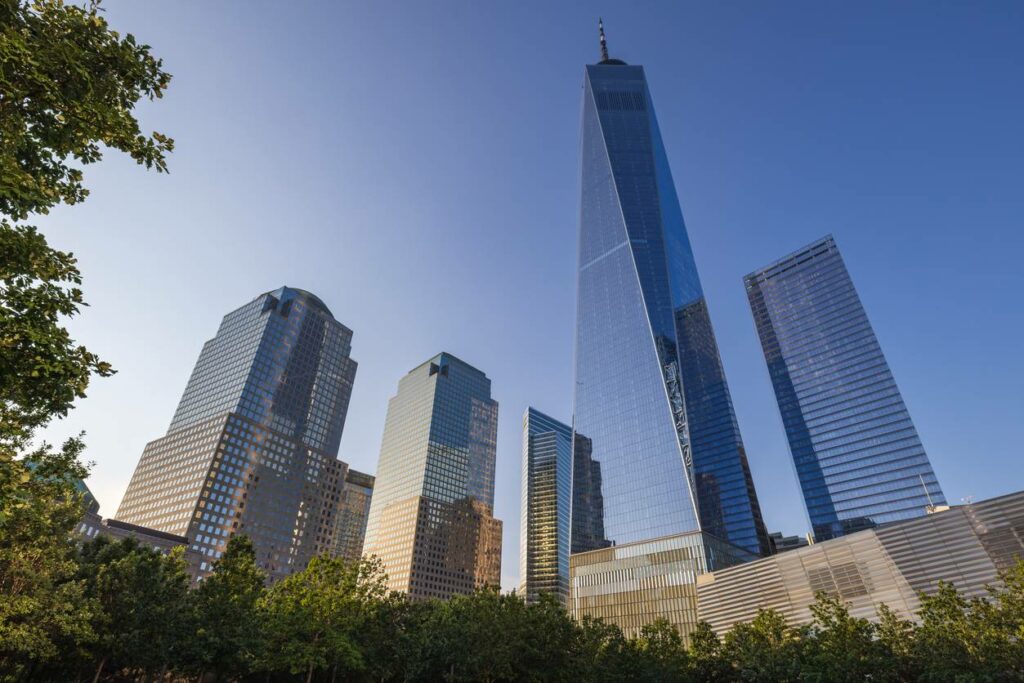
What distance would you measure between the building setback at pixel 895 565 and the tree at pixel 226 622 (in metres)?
52.1

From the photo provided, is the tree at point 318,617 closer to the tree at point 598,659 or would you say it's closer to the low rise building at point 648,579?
the tree at point 598,659

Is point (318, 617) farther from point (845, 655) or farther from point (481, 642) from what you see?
point (845, 655)

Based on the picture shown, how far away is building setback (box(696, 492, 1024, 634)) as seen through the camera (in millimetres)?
62562

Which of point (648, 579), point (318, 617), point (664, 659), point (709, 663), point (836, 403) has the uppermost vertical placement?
point (836, 403)

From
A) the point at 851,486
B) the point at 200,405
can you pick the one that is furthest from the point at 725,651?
the point at 200,405

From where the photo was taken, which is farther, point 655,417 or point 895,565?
point 655,417

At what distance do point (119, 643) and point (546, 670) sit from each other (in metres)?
33.2

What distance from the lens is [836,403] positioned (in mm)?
161250

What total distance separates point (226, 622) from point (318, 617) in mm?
6926

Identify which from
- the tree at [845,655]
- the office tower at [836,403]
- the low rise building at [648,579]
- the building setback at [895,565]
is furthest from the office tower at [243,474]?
the office tower at [836,403]

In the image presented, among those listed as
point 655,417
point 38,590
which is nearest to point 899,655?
point 38,590

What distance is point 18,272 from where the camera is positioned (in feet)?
34.9

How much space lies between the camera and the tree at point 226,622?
3800 centimetres

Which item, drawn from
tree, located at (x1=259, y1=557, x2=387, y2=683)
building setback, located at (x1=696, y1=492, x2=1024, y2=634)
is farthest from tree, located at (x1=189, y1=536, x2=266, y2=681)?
building setback, located at (x1=696, y1=492, x2=1024, y2=634)
